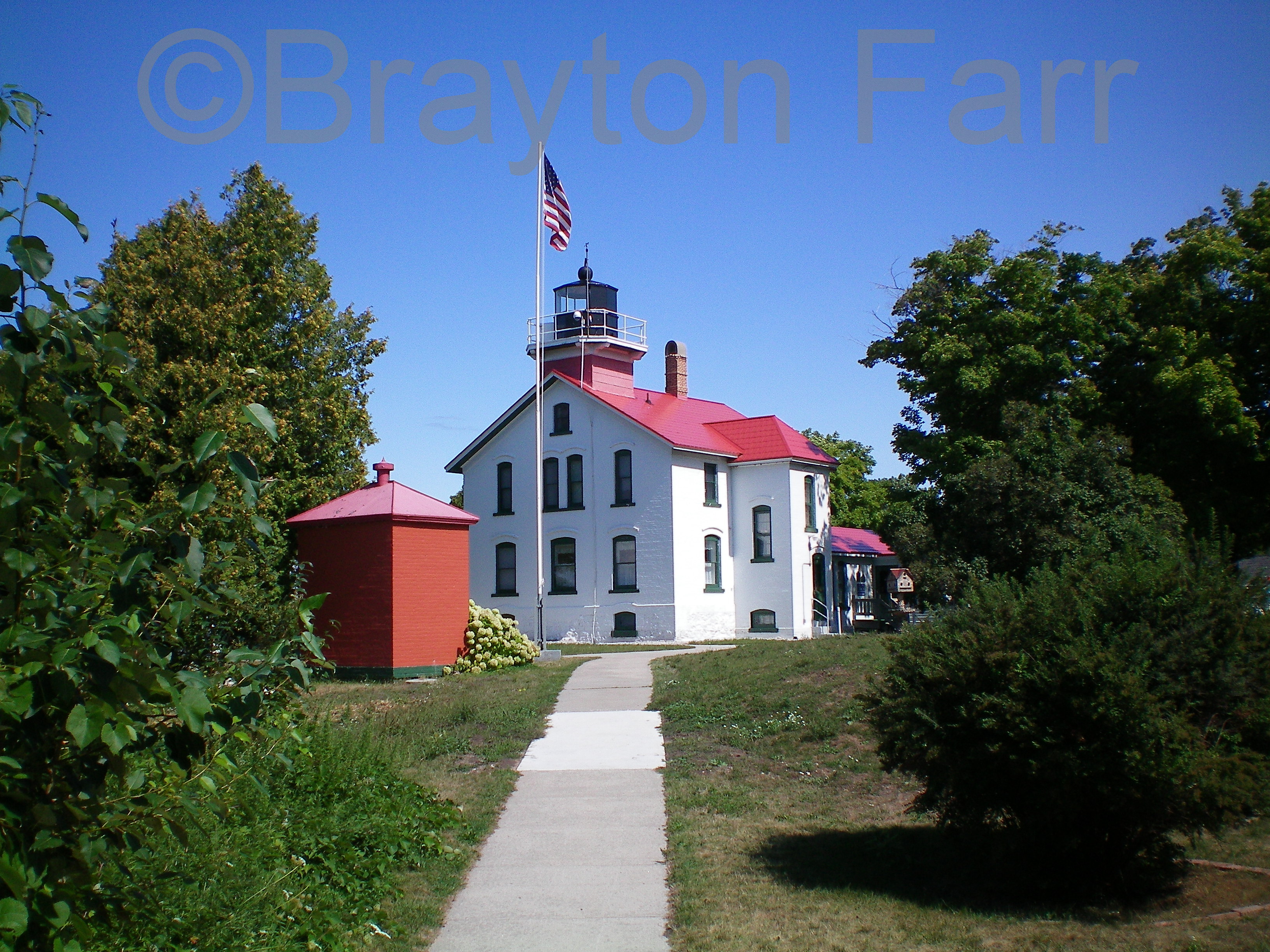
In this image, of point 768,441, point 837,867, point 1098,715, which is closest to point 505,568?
point 768,441

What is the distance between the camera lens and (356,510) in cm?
2058

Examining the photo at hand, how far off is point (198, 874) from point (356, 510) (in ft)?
52.9

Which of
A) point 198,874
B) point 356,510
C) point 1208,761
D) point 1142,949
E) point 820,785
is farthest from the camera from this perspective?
point 356,510

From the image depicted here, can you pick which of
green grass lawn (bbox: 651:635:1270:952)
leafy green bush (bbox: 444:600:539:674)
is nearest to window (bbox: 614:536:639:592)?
leafy green bush (bbox: 444:600:539:674)

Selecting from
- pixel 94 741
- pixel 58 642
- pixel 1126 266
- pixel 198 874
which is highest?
pixel 1126 266

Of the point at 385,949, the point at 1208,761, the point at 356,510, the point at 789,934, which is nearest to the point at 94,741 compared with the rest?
the point at 385,949

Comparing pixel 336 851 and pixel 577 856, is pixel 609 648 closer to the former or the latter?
pixel 577 856

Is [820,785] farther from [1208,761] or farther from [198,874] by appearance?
[198,874]

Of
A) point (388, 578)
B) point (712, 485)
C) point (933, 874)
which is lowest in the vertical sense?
point (933, 874)

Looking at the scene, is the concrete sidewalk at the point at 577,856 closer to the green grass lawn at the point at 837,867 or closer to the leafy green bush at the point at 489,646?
the green grass lawn at the point at 837,867

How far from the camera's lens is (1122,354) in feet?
102

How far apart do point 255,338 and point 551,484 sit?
49.6 ft

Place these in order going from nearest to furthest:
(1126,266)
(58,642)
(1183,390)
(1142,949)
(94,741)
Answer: (58,642) < (94,741) < (1142,949) < (1183,390) < (1126,266)

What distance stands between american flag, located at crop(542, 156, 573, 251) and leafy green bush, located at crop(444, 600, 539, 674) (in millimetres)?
11619
